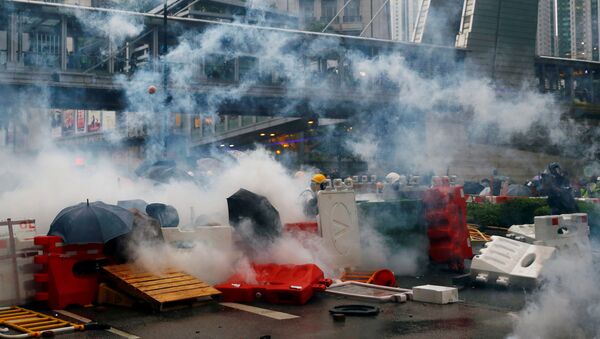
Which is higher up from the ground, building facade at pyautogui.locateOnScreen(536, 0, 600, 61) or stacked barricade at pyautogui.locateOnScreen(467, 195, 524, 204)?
building facade at pyautogui.locateOnScreen(536, 0, 600, 61)

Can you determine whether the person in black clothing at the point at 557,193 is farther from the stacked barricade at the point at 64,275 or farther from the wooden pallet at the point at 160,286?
the stacked barricade at the point at 64,275

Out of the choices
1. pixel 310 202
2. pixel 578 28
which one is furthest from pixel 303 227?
pixel 578 28

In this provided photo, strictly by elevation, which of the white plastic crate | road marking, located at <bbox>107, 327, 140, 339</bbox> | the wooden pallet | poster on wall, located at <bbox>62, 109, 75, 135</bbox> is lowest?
road marking, located at <bbox>107, 327, 140, 339</bbox>

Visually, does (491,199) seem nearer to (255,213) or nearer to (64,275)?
(255,213)

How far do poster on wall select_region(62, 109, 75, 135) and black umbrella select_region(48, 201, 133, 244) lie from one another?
42440 millimetres

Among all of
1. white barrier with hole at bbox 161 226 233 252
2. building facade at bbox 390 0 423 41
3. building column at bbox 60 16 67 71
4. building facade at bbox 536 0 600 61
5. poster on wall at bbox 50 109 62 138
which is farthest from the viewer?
poster on wall at bbox 50 109 62 138

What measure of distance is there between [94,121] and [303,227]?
126 ft

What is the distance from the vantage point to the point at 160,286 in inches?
332

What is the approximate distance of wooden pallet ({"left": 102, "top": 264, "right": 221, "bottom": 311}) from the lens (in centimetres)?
814

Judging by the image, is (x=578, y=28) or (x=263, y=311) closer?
(x=263, y=311)

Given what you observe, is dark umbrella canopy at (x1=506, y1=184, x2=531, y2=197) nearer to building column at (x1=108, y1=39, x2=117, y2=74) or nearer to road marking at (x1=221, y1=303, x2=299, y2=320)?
road marking at (x1=221, y1=303, x2=299, y2=320)

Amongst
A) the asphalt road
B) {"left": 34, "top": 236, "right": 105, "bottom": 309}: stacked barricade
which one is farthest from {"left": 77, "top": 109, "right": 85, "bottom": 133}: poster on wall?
the asphalt road

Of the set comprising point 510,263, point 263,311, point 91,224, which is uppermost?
point 91,224

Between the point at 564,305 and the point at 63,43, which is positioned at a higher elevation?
the point at 63,43
